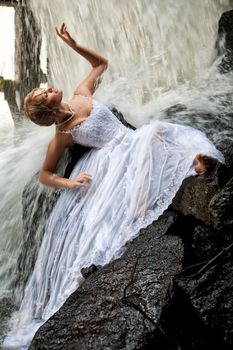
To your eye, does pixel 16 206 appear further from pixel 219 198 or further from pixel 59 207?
pixel 219 198

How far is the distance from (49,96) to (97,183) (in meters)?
0.77

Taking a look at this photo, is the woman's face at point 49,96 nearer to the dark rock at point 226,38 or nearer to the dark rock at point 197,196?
the dark rock at point 197,196

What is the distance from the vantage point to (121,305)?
9.64ft

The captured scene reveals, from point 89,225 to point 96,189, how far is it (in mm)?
324

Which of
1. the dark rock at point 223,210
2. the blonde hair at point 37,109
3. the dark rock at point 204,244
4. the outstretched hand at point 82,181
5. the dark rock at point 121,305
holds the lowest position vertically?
the dark rock at point 121,305

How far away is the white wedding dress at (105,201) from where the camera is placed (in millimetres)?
3779

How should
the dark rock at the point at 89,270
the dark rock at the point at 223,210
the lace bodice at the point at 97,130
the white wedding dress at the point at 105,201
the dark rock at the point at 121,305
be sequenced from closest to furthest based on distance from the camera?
the dark rock at the point at 121,305 < the dark rock at the point at 223,210 < the dark rock at the point at 89,270 < the white wedding dress at the point at 105,201 < the lace bodice at the point at 97,130

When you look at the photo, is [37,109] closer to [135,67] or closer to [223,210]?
[223,210]

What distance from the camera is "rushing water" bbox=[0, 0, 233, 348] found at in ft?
18.4

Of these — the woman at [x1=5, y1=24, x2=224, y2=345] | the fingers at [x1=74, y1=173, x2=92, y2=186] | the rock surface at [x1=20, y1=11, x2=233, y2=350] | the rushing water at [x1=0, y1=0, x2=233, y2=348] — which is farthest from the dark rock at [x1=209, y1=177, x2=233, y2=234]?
the rushing water at [x1=0, y1=0, x2=233, y2=348]

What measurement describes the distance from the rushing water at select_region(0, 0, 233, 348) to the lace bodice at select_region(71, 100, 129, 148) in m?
1.23

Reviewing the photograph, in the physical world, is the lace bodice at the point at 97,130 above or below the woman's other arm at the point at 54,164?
above

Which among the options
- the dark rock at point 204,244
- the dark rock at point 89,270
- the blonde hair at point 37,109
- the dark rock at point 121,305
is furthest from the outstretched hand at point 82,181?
the dark rock at point 204,244

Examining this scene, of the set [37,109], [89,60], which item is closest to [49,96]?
[37,109]
